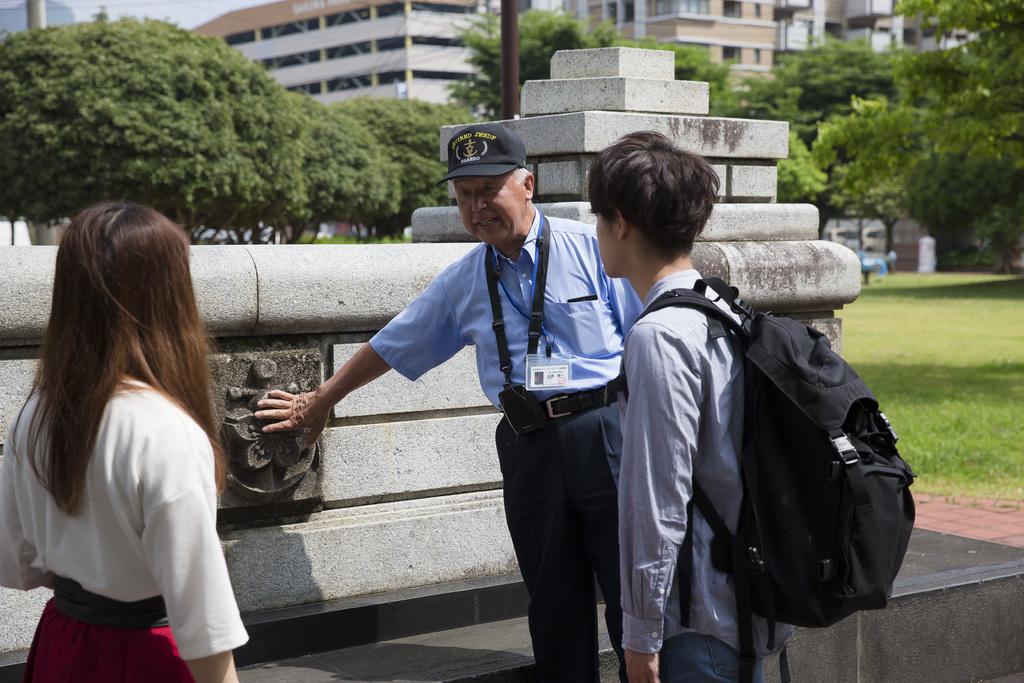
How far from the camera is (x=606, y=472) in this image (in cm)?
340

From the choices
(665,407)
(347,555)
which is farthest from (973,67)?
(665,407)

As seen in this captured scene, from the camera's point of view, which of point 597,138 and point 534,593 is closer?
point 534,593

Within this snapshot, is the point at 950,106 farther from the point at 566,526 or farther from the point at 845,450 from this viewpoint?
the point at 845,450

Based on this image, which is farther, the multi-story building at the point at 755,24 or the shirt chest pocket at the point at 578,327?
the multi-story building at the point at 755,24

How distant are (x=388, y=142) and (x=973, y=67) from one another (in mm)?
40425

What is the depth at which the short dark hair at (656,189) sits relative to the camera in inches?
105

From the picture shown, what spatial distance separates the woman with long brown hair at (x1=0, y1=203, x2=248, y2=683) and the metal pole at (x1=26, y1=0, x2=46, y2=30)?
2887cm

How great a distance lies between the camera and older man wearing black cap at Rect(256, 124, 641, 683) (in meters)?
3.43

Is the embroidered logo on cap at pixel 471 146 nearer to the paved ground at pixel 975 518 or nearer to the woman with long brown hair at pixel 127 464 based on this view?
the woman with long brown hair at pixel 127 464

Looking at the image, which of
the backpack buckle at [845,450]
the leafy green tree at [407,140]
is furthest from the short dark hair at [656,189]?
the leafy green tree at [407,140]

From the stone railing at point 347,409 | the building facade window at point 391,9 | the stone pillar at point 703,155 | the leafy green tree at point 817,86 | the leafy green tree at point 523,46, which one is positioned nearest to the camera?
the stone railing at point 347,409

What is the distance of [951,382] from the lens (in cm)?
1466

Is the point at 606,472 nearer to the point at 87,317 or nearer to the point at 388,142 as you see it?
the point at 87,317

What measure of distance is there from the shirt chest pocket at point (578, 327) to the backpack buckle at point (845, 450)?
42.4 inches
